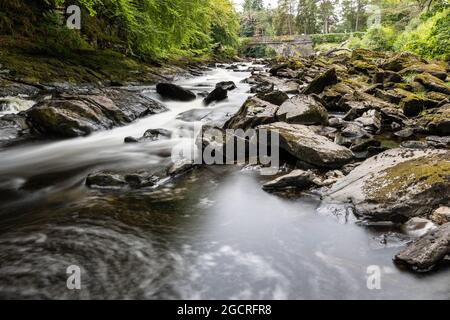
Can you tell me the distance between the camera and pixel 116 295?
2.81 meters

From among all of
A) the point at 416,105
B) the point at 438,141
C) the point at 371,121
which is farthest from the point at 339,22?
the point at 438,141

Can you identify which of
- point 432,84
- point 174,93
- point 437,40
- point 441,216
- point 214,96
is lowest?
point 441,216

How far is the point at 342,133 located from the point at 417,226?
3885 millimetres

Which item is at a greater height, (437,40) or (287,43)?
(287,43)

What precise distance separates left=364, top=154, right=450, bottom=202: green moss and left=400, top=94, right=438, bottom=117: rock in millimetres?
4740

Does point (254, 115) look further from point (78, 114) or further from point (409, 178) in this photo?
point (78, 114)

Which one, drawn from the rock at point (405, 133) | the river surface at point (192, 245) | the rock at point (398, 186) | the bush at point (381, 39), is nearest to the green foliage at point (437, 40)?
the rock at point (405, 133)

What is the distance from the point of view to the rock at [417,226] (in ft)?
11.4

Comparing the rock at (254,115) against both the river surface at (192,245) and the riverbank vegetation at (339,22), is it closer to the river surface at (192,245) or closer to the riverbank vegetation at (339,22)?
the river surface at (192,245)

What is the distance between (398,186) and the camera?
13.0 ft

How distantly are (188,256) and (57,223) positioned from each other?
171 cm

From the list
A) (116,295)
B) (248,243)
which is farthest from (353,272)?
(116,295)

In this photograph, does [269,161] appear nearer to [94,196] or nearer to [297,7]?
[94,196]

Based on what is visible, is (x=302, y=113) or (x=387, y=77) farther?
(x=387, y=77)
